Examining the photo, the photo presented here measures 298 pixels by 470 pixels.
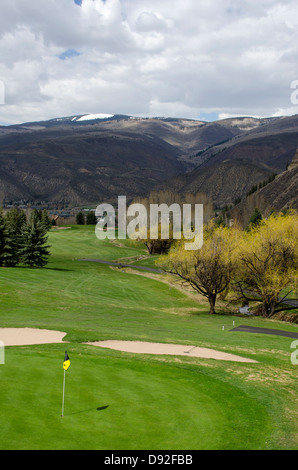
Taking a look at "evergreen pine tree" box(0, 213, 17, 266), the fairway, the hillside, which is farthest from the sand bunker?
the hillside

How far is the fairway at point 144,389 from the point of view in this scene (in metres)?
10.4

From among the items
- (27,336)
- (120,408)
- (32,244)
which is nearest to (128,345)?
(27,336)

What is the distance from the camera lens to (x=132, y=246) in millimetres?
108688

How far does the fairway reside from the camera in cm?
1043

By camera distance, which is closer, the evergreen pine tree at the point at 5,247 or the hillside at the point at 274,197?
the evergreen pine tree at the point at 5,247

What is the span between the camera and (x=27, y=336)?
23031 mm

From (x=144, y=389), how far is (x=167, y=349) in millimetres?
8053

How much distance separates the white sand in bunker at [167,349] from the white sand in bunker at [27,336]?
2382mm

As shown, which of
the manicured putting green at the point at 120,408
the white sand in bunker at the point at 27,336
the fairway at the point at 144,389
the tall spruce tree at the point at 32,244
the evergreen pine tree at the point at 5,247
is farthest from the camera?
the tall spruce tree at the point at 32,244

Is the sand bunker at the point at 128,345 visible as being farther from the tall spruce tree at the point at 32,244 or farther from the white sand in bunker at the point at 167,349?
the tall spruce tree at the point at 32,244

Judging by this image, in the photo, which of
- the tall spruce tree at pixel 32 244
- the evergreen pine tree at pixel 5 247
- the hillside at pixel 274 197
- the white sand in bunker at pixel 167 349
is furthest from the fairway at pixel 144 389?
the hillside at pixel 274 197

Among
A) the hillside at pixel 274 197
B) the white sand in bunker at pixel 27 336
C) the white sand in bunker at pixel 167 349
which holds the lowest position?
the white sand in bunker at pixel 167 349

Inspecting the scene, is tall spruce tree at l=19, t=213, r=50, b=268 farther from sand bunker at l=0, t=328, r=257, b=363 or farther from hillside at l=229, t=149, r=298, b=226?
hillside at l=229, t=149, r=298, b=226

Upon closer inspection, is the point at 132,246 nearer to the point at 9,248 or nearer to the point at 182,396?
the point at 9,248
